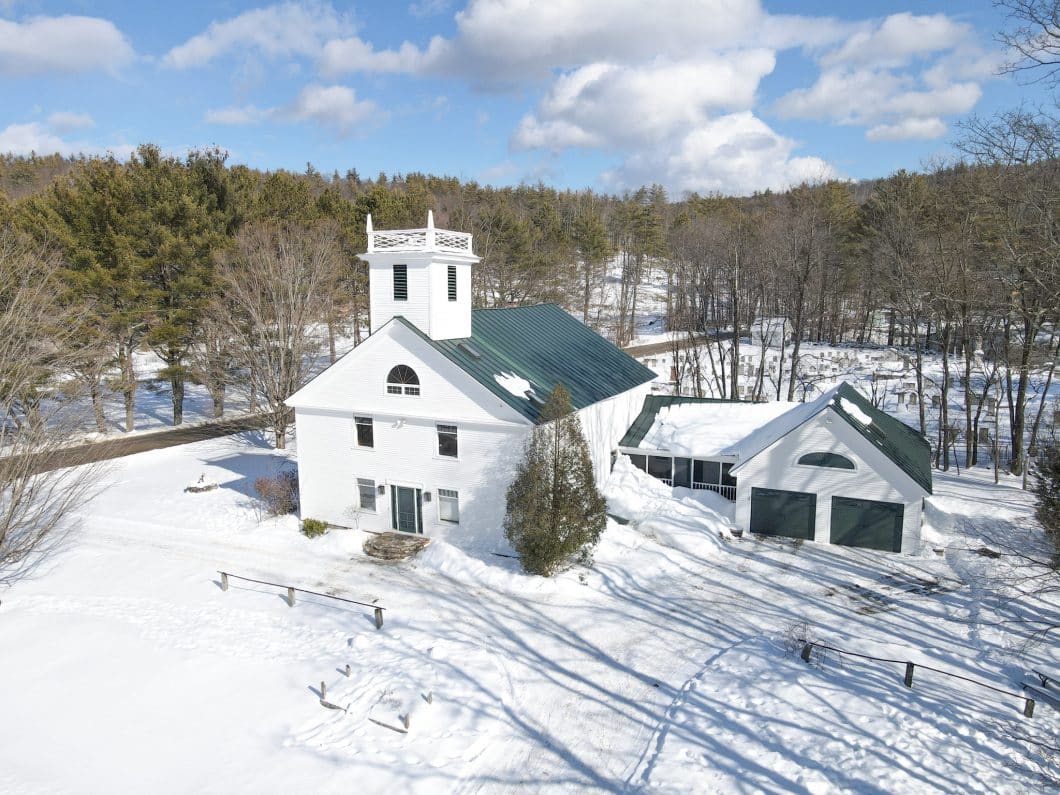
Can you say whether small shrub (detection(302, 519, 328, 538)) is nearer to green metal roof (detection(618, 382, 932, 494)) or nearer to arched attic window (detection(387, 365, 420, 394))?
arched attic window (detection(387, 365, 420, 394))

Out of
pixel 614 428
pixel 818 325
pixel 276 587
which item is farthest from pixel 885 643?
pixel 818 325

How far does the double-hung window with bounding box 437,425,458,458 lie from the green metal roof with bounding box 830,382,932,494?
1087 cm

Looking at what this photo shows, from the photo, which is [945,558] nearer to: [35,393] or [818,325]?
[35,393]

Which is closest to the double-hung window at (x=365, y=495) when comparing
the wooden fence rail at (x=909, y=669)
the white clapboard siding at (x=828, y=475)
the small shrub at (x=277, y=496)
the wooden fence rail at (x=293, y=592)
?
the small shrub at (x=277, y=496)

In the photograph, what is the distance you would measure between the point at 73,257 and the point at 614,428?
83.6 feet

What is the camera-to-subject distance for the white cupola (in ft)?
63.8

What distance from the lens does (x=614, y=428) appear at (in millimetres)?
23328

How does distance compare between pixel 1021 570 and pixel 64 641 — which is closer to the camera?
pixel 64 641

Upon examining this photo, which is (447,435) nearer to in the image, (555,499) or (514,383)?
(514,383)

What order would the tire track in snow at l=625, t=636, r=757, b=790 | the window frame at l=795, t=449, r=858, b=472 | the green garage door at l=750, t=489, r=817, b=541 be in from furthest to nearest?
1. the green garage door at l=750, t=489, r=817, b=541
2. the window frame at l=795, t=449, r=858, b=472
3. the tire track in snow at l=625, t=636, r=757, b=790

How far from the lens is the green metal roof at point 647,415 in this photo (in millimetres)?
23609

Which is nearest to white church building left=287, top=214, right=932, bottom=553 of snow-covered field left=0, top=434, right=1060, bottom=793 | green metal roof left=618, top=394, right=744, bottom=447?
snow-covered field left=0, top=434, right=1060, bottom=793

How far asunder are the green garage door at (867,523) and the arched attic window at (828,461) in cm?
95

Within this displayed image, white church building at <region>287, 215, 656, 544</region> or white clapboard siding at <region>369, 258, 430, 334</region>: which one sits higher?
white clapboard siding at <region>369, 258, 430, 334</region>
